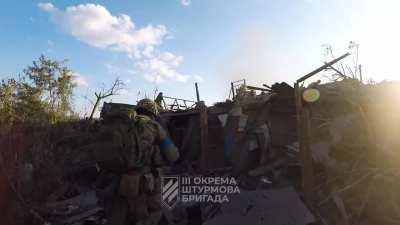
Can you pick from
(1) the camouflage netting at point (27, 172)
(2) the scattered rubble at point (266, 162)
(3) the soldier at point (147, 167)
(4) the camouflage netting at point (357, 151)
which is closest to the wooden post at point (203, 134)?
(2) the scattered rubble at point (266, 162)

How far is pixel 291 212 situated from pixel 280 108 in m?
5.12

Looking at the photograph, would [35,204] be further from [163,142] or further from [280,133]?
[280,133]

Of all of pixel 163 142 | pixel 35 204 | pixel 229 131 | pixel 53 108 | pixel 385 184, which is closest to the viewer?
pixel 163 142

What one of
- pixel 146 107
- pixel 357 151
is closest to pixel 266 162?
pixel 357 151

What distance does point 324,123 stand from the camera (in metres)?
8.66

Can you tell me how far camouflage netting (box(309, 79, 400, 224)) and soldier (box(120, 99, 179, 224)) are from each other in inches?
117

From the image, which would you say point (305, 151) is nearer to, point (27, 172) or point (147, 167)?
point (147, 167)

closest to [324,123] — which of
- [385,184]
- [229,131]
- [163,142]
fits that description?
[385,184]

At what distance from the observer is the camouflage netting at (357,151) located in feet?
20.7

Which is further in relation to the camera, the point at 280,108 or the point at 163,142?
the point at 280,108

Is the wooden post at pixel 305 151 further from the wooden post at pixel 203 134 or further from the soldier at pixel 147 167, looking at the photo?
the wooden post at pixel 203 134

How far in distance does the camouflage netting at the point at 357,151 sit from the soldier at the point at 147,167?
2.96m

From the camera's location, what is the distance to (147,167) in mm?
4848

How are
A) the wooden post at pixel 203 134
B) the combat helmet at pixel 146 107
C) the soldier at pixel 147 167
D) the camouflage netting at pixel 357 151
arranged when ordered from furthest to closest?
the wooden post at pixel 203 134 < the camouflage netting at pixel 357 151 < the combat helmet at pixel 146 107 < the soldier at pixel 147 167
